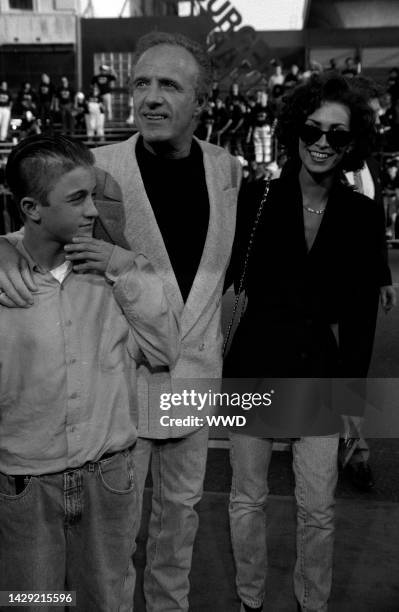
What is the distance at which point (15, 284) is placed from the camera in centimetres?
171

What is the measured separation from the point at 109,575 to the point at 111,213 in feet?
3.24

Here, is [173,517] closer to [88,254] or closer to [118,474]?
[118,474]

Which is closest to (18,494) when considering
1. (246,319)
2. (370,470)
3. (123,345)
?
(123,345)

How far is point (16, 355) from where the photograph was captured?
1736 millimetres

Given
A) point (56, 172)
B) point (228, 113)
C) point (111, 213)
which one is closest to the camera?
point (56, 172)

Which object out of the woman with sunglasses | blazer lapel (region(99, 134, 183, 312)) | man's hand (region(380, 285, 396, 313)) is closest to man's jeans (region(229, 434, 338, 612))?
the woman with sunglasses

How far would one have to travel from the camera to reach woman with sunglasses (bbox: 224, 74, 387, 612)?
2.37 metres

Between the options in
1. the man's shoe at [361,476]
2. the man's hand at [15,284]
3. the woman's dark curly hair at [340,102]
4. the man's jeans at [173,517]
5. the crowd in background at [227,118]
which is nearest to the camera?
the man's hand at [15,284]

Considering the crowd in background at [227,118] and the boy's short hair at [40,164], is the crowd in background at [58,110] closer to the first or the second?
the crowd in background at [227,118]

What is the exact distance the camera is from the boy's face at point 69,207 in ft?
5.70

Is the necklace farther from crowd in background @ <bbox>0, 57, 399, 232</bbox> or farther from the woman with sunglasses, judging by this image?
crowd in background @ <bbox>0, 57, 399, 232</bbox>

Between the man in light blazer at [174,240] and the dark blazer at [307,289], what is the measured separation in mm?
107

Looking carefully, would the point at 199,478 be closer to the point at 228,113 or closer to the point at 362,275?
the point at 362,275

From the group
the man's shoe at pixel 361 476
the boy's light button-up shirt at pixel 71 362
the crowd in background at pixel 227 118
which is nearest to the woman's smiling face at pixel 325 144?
the boy's light button-up shirt at pixel 71 362
